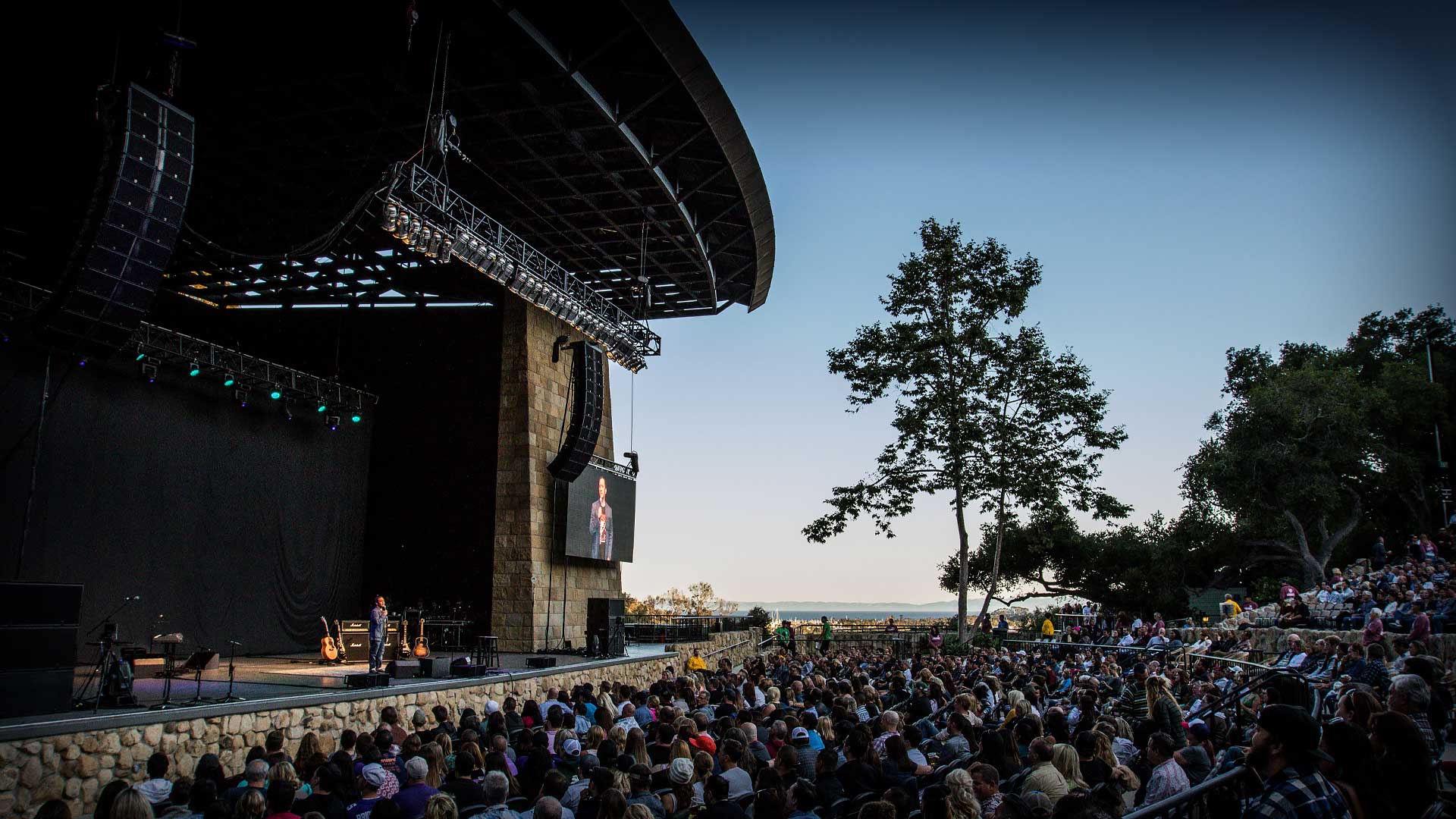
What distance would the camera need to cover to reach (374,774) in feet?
17.6

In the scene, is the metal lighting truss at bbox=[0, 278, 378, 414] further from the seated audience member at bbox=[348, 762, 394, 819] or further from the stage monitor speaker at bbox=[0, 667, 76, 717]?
the seated audience member at bbox=[348, 762, 394, 819]

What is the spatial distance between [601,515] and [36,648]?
512 inches

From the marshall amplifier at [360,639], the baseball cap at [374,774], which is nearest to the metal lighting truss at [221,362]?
the marshall amplifier at [360,639]

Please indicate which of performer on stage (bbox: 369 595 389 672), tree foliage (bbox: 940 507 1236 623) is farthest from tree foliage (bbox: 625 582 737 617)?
performer on stage (bbox: 369 595 389 672)

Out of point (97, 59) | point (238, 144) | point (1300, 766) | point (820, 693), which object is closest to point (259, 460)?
point (238, 144)

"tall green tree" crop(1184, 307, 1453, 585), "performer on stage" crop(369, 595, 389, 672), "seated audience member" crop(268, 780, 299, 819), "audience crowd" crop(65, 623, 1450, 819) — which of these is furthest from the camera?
"tall green tree" crop(1184, 307, 1453, 585)

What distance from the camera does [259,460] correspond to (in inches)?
680

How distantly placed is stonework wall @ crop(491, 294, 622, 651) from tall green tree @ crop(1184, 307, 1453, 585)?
21.4 meters

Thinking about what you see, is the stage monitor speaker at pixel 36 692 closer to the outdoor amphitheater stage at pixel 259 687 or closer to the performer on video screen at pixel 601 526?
the outdoor amphitheater stage at pixel 259 687

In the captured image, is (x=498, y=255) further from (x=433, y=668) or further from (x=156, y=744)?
(x=156, y=744)

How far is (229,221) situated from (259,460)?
182 inches

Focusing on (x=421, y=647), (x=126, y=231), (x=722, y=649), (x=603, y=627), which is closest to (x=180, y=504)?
(x=421, y=647)

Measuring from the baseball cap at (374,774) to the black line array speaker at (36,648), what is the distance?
4.33m

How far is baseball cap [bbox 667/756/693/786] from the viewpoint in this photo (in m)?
5.38
